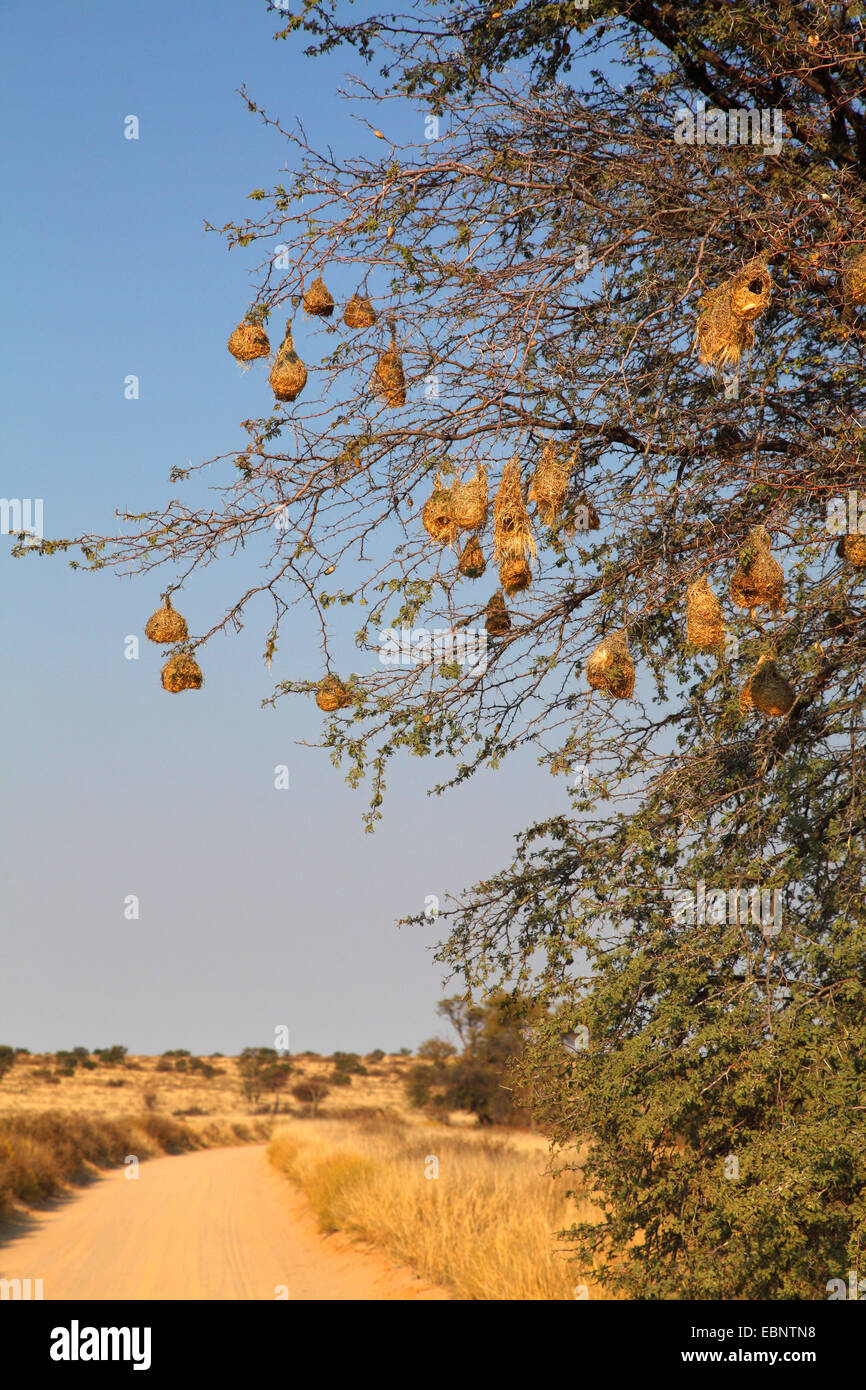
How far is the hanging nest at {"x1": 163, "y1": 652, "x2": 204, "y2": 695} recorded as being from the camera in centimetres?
519

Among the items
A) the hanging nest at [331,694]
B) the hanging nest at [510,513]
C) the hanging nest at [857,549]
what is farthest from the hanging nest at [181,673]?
the hanging nest at [857,549]

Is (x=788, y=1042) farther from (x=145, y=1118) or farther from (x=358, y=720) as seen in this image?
(x=145, y=1118)

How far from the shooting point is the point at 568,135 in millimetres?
6277

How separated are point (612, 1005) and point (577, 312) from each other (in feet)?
12.8

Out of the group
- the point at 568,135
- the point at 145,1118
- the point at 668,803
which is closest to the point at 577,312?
the point at 568,135

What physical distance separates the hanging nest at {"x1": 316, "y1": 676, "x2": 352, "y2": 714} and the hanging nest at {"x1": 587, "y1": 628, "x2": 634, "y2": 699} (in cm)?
146

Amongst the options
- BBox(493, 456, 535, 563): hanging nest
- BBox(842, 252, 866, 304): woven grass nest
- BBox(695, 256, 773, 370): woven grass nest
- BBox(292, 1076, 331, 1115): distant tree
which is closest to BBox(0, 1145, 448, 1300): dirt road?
BBox(493, 456, 535, 563): hanging nest

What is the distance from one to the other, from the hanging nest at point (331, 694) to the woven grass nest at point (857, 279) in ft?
10.0

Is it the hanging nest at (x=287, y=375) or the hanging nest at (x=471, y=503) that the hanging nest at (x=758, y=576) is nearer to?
the hanging nest at (x=471, y=503)

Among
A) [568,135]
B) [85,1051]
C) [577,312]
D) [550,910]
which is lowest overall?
[85,1051]

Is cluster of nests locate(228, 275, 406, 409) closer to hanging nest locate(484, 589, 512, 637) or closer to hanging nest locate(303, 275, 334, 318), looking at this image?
hanging nest locate(303, 275, 334, 318)

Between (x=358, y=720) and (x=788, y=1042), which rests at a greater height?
(x=358, y=720)

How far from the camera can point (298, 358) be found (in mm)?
5285
